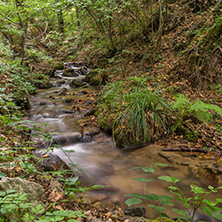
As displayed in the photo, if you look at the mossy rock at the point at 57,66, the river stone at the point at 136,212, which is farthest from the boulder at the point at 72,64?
the river stone at the point at 136,212

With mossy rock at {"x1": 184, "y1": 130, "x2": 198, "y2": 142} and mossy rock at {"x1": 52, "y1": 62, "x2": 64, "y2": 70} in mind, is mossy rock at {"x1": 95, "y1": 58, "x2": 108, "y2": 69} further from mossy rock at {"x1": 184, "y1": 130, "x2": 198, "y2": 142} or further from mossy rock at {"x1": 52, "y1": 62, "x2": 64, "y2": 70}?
mossy rock at {"x1": 184, "y1": 130, "x2": 198, "y2": 142}

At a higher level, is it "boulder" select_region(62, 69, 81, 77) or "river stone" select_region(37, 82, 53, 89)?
"boulder" select_region(62, 69, 81, 77)

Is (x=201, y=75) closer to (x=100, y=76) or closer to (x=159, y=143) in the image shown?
(x=159, y=143)

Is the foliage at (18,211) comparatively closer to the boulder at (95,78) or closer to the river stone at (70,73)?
the boulder at (95,78)

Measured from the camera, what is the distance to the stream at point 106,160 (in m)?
3.07

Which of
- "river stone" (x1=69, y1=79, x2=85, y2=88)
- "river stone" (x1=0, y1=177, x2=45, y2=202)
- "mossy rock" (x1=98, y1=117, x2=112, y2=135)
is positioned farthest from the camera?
"river stone" (x1=69, y1=79, x2=85, y2=88)

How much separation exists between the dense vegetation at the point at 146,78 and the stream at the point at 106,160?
430mm

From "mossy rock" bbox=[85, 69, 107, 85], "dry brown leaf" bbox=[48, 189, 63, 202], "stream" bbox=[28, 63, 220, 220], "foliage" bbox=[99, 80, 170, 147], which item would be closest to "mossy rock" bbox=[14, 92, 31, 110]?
"stream" bbox=[28, 63, 220, 220]

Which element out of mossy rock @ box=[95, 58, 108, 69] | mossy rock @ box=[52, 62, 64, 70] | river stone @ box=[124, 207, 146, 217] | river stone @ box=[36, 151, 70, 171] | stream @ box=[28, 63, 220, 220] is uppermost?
mossy rock @ box=[52, 62, 64, 70]

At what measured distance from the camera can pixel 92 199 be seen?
2764mm

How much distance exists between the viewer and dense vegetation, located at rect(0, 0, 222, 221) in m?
4.32

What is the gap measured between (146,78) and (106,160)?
372 centimetres

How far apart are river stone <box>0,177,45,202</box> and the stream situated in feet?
2.91

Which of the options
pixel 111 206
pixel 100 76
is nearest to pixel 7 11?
pixel 100 76
